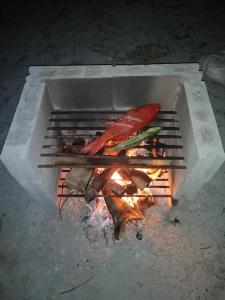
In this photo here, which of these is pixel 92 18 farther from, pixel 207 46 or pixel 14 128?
pixel 14 128

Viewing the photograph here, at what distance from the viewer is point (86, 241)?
9.18 feet

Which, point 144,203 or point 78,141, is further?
point 78,141

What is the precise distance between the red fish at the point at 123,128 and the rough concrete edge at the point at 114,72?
14.6 inches

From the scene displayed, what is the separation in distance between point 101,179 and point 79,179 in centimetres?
22

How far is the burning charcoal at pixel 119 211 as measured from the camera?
270 cm

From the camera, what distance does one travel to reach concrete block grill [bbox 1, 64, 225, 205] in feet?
6.88

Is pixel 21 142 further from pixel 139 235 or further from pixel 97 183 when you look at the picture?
pixel 139 235

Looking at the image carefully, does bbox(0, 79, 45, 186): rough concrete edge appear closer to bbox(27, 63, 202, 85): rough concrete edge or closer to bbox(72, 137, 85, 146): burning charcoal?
bbox(27, 63, 202, 85): rough concrete edge

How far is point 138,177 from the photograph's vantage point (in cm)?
266

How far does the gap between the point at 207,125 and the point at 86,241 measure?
1.71m

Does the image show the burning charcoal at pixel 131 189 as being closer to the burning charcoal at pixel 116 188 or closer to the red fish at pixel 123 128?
the burning charcoal at pixel 116 188

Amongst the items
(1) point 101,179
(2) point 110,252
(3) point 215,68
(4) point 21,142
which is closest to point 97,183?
(1) point 101,179

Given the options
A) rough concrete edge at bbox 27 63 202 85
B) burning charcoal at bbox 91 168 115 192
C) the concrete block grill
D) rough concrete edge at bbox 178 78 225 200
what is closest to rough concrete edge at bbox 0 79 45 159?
the concrete block grill

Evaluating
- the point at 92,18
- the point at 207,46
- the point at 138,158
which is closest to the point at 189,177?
the point at 138,158
